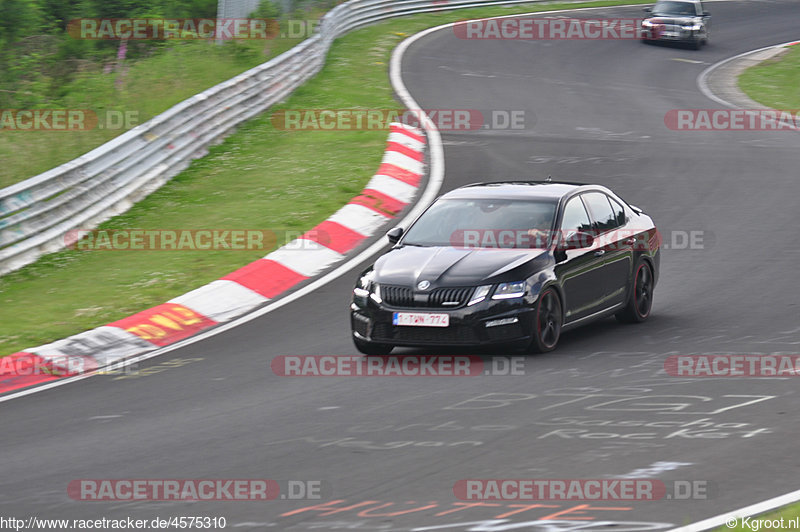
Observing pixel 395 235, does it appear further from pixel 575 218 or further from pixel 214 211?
pixel 214 211

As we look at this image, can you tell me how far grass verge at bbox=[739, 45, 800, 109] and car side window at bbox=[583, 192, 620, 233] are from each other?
15.6m

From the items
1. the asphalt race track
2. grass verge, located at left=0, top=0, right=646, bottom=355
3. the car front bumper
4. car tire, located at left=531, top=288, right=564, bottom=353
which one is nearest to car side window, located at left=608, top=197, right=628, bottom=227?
the asphalt race track

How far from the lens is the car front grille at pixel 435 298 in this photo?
9.96 meters

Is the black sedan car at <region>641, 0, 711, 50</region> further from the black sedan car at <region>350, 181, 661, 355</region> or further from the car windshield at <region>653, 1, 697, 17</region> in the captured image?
the black sedan car at <region>350, 181, 661, 355</region>

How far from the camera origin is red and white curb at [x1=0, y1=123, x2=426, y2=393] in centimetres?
1056

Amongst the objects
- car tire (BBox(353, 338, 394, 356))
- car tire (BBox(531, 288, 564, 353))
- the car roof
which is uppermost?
the car roof

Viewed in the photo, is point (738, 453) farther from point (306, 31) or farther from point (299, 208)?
point (306, 31)

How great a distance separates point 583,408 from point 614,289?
10.4 feet

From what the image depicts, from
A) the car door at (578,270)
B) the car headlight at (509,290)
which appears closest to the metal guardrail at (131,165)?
the car headlight at (509,290)

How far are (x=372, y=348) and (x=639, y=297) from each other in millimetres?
3012

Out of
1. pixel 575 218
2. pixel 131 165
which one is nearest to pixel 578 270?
pixel 575 218

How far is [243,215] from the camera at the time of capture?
1595 cm

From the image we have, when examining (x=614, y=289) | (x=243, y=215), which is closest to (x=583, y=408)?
(x=614, y=289)

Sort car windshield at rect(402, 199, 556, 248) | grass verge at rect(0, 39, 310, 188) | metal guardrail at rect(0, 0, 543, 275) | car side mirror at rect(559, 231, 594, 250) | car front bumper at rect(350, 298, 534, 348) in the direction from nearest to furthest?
car front bumper at rect(350, 298, 534, 348) < car side mirror at rect(559, 231, 594, 250) < car windshield at rect(402, 199, 556, 248) < metal guardrail at rect(0, 0, 543, 275) < grass verge at rect(0, 39, 310, 188)
